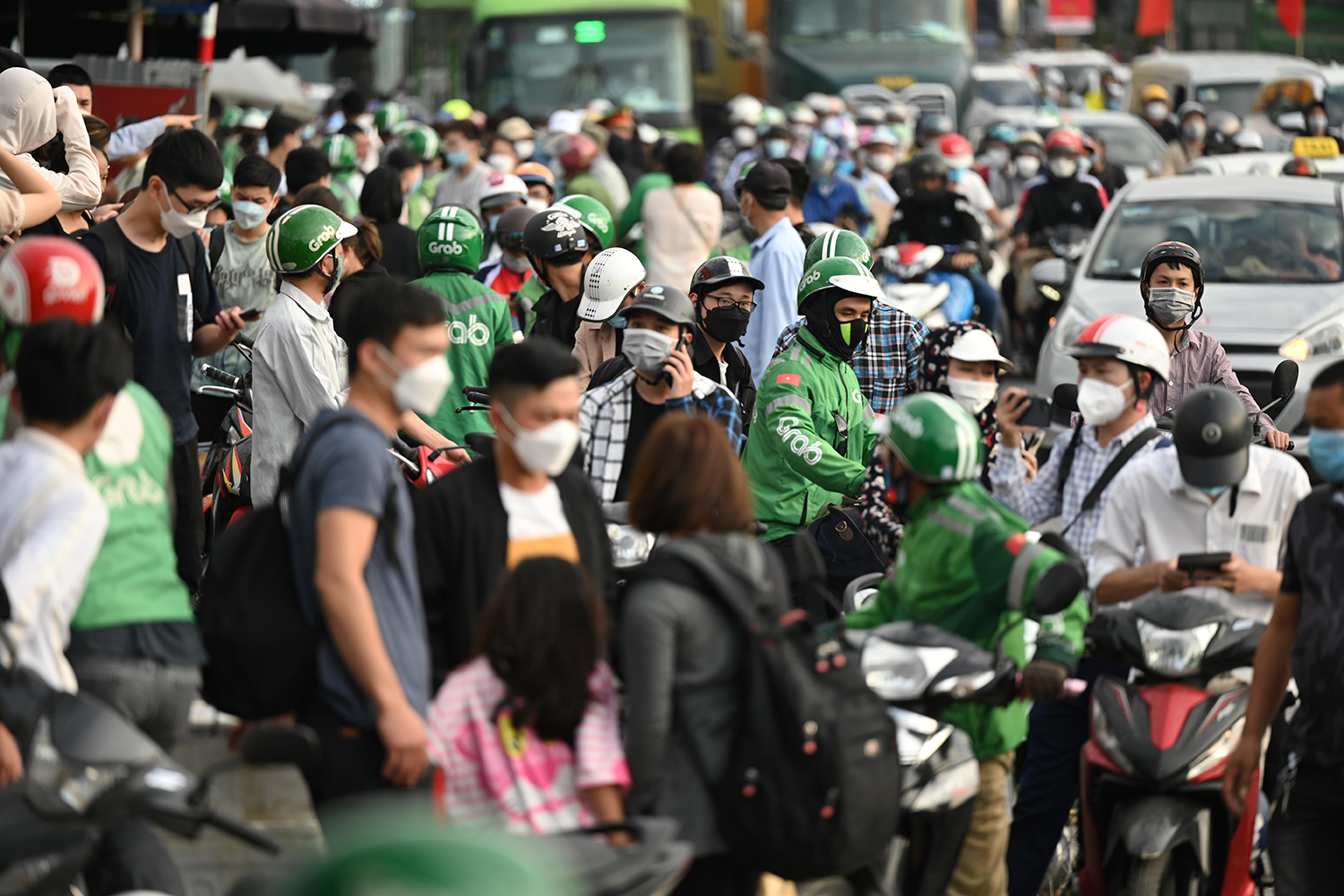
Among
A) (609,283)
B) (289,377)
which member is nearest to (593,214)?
(609,283)

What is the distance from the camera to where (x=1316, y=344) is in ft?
36.4

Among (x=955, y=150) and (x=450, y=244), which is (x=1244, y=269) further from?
(x=955, y=150)

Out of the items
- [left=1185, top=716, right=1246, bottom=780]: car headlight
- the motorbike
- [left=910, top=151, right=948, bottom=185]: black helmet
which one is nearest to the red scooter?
[left=1185, top=716, right=1246, bottom=780]: car headlight

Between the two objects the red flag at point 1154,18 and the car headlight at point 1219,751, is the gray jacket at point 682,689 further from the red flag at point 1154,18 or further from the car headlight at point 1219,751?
the red flag at point 1154,18

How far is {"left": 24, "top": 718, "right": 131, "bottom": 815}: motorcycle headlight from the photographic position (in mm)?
3662

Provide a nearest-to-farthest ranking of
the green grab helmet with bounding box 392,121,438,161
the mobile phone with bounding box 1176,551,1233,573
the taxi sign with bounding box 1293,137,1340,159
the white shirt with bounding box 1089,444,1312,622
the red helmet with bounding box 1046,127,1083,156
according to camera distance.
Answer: the mobile phone with bounding box 1176,551,1233,573 < the white shirt with bounding box 1089,444,1312,622 < the green grab helmet with bounding box 392,121,438,161 < the red helmet with bounding box 1046,127,1083,156 < the taxi sign with bounding box 1293,137,1340,159

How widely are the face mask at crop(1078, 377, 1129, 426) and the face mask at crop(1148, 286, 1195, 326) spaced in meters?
1.75

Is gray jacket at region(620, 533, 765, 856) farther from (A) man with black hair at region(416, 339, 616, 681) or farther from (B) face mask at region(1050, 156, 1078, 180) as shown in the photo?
(B) face mask at region(1050, 156, 1078, 180)

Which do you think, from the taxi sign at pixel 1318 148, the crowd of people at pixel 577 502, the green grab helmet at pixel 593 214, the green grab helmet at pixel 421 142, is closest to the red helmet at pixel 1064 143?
the taxi sign at pixel 1318 148

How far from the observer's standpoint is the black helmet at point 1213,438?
4.98m

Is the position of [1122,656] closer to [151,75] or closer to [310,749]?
[310,749]

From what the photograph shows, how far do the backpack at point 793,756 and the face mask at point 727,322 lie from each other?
10.7ft

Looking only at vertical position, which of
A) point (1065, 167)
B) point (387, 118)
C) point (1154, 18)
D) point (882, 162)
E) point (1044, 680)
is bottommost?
point (1044, 680)

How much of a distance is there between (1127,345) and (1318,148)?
12.7m
